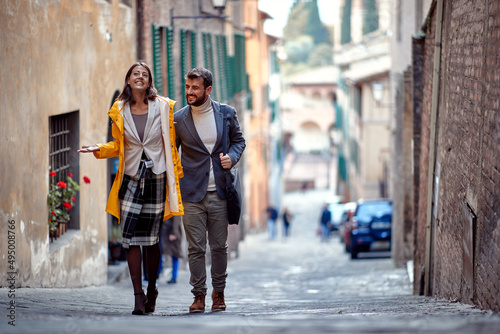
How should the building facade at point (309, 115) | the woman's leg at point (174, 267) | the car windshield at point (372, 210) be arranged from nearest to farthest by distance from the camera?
1. the woman's leg at point (174, 267)
2. the car windshield at point (372, 210)
3. the building facade at point (309, 115)

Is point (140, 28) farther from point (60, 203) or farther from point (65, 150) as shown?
point (60, 203)

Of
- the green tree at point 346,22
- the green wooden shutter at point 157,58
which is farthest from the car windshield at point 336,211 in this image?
the green tree at point 346,22

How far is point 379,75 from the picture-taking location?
3105 cm

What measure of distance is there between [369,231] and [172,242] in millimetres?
8594

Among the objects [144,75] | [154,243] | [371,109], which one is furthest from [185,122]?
[371,109]

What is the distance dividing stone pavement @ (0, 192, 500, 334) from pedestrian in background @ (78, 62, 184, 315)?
563 mm

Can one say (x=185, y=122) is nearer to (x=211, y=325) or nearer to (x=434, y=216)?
(x=211, y=325)

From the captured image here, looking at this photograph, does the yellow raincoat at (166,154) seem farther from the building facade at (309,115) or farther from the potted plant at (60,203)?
the building facade at (309,115)

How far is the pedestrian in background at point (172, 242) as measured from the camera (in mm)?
11180

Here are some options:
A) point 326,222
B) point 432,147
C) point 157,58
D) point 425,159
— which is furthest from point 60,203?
point 326,222

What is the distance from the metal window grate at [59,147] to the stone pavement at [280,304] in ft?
4.57

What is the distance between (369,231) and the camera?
1891cm

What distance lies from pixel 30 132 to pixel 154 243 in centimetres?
201

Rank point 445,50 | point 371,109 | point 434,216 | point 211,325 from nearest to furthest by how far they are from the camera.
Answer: point 211,325 < point 445,50 < point 434,216 < point 371,109
